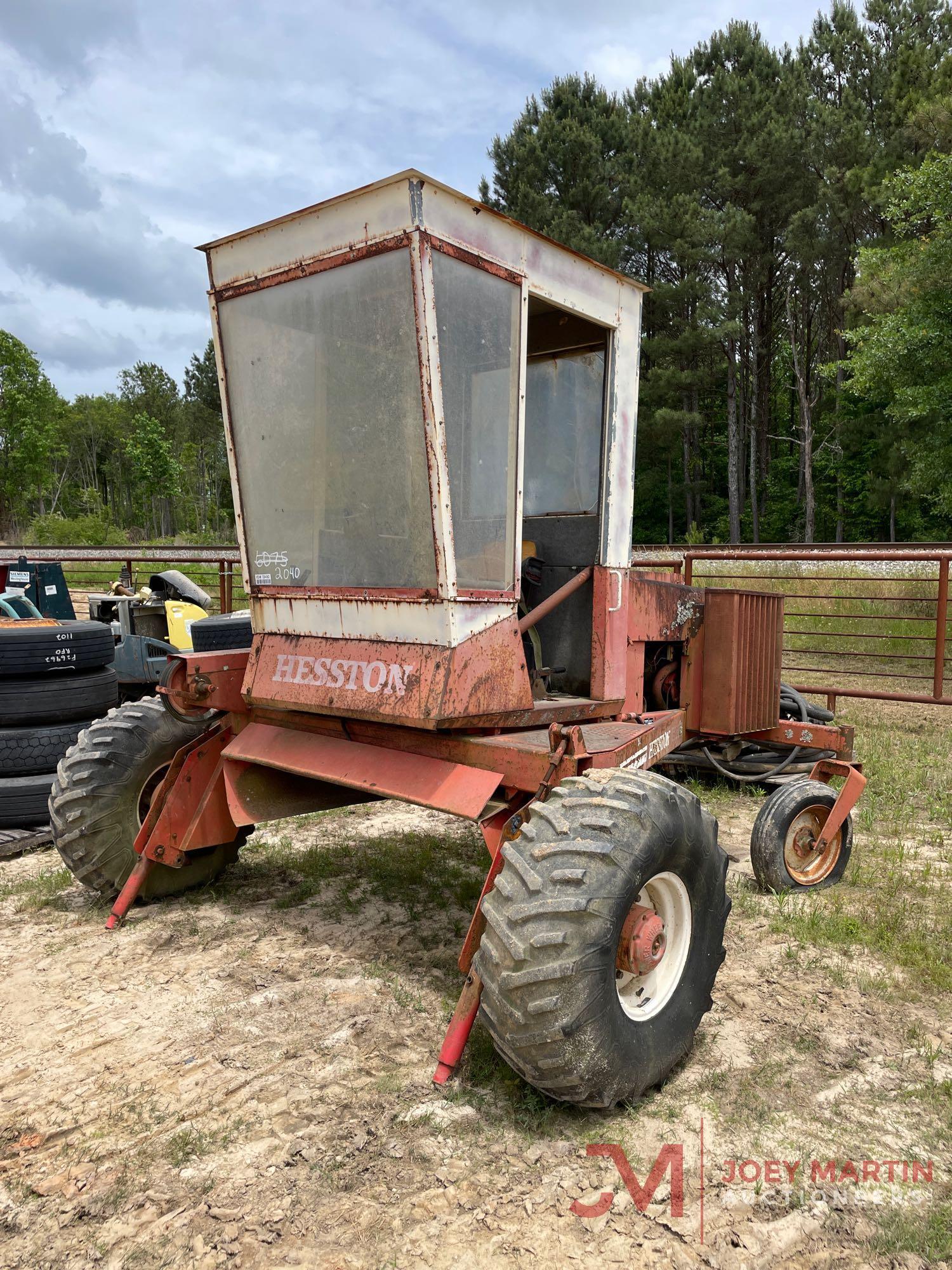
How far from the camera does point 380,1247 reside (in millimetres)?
2365

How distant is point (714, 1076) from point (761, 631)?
2807 mm

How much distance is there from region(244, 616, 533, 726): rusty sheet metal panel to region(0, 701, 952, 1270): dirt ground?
1.18 metres

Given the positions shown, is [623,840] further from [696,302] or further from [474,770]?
[696,302]

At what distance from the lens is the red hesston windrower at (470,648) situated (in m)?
2.95

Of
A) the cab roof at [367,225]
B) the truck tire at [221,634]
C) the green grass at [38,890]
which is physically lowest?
the green grass at [38,890]

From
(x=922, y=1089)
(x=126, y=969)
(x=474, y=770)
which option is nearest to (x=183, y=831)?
(x=126, y=969)

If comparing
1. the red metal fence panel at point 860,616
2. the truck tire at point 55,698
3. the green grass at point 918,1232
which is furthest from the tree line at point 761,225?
the green grass at point 918,1232

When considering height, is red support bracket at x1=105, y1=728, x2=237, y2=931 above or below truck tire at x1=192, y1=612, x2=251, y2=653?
below

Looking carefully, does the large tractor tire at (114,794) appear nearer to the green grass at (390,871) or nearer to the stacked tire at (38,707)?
the green grass at (390,871)

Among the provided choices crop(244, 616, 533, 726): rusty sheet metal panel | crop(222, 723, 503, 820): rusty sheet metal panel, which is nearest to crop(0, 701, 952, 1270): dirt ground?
crop(222, 723, 503, 820): rusty sheet metal panel

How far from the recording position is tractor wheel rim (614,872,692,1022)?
124 inches

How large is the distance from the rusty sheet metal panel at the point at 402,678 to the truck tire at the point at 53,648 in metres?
3.11

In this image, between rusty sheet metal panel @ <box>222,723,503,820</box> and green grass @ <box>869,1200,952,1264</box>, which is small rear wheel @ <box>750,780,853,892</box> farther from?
green grass @ <box>869,1200,952,1264</box>

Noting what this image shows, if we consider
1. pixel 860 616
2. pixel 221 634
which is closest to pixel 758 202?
pixel 860 616
